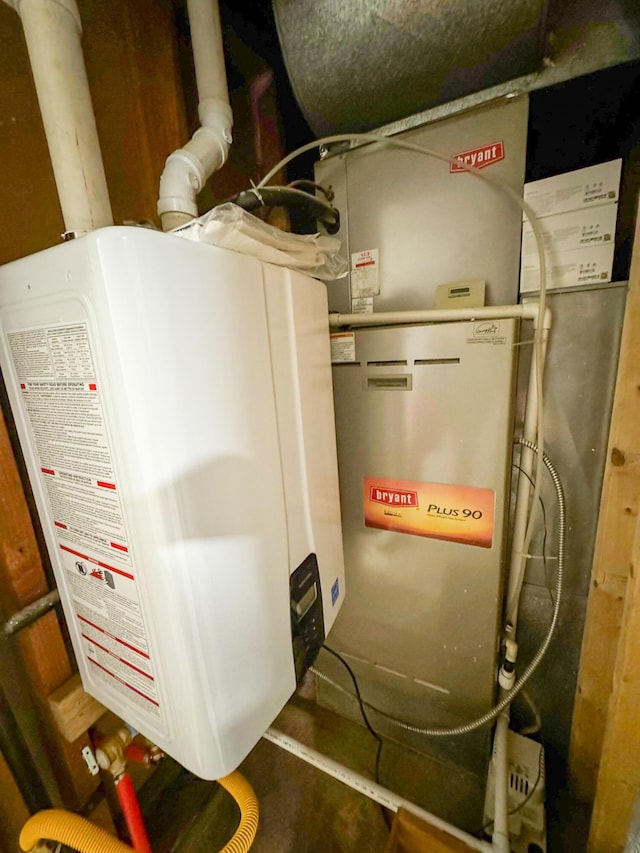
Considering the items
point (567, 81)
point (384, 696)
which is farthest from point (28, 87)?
point (384, 696)

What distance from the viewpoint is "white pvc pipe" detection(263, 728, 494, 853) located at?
757 millimetres

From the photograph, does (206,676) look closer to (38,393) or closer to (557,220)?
(38,393)

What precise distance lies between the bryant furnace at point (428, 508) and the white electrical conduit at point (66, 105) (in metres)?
0.61

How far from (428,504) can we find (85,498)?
0.81 m

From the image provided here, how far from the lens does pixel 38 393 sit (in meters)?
0.50

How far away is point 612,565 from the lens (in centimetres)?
85

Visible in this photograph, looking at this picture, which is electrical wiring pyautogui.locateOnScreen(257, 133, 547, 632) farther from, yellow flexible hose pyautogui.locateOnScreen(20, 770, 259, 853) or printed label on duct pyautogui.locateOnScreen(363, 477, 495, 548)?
yellow flexible hose pyautogui.locateOnScreen(20, 770, 259, 853)

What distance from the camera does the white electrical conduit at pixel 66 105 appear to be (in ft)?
1.63

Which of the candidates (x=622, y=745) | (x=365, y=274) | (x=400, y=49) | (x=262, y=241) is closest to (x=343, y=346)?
(x=365, y=274)

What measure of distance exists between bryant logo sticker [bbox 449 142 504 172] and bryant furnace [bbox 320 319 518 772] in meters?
0.44

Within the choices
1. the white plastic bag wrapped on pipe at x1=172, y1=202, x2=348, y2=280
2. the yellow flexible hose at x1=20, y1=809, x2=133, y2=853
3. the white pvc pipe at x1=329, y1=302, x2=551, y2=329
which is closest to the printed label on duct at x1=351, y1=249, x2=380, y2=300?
the white pvc pipe at x1=329, y1=302, x2=551, y2=329

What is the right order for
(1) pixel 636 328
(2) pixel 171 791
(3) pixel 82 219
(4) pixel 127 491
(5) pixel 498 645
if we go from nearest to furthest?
(4) pixel 127 491 < (3) pixel 82 219 < (1) pixel 636 328 < (5) pixel 498 645 < (2) pixel 171 791

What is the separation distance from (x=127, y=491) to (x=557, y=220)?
1.13m

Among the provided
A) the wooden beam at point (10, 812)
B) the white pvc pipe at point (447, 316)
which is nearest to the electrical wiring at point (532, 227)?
the white pvc pipe at point (447, 316)
